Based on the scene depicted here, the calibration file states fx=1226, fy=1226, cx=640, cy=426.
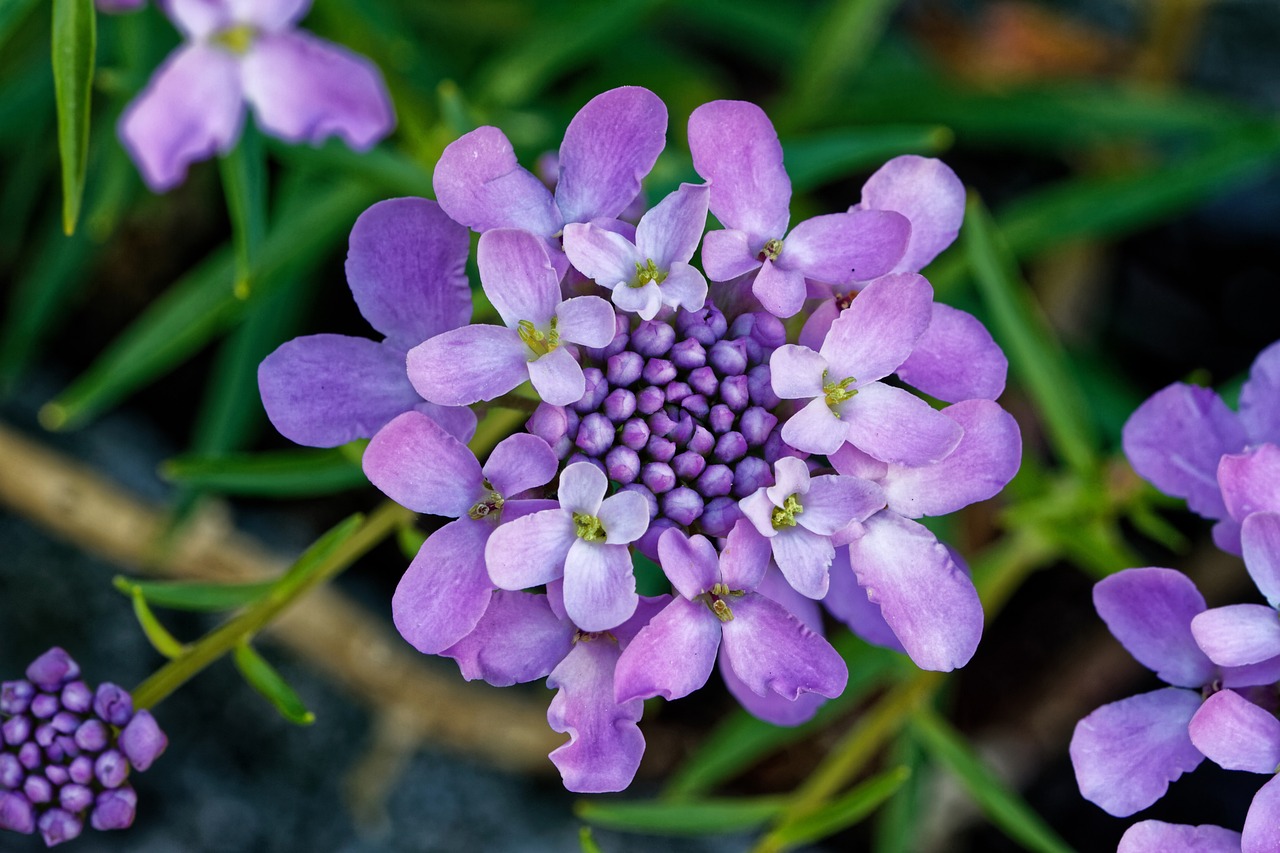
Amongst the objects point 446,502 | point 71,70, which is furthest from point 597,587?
point 71,70

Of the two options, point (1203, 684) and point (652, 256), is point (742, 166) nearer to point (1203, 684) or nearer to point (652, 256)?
point (652, 256)

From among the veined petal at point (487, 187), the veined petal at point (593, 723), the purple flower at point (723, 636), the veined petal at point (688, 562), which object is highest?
the veined petal at point (487, 187)

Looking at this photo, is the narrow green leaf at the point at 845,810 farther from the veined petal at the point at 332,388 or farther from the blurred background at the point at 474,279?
the veined petal at the point at 332,388

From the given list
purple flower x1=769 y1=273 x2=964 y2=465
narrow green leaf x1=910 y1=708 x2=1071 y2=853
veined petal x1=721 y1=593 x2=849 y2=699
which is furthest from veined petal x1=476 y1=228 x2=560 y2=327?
narrow green leaf x1=910 y1=708 x2=1071 y2=853

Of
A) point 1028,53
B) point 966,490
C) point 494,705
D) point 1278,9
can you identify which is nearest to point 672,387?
point 966,490

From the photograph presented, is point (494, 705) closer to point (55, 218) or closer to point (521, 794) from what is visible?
point (521, 794)

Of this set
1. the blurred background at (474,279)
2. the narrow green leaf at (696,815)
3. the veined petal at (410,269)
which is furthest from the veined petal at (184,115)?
the narrow green leaf at (696,815)
